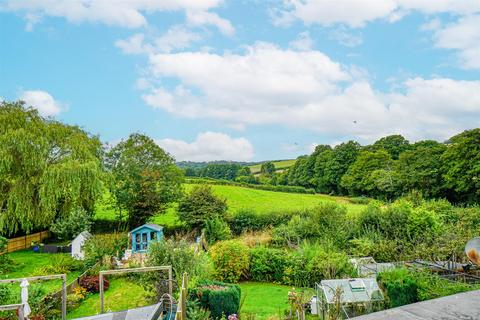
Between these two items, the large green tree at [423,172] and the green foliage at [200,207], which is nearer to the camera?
the green foliage at [200,207]

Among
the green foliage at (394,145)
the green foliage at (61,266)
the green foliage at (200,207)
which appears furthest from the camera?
the green foliage at (394,145)

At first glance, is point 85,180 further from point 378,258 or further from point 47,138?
point 378,258

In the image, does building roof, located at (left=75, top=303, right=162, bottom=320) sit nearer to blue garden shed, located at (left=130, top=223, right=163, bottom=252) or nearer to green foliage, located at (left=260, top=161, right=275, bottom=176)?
blue garden shed, located at (left=130, top=223, right=163, bottom=252)

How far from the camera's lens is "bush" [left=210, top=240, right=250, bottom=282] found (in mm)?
Result: 16719

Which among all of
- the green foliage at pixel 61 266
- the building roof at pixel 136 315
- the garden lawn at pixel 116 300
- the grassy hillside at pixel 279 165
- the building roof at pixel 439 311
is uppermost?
the grassy hillside at pixel 279 165

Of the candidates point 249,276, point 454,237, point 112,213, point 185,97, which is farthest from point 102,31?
point 454,237

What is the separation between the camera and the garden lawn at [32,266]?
51.7 feet

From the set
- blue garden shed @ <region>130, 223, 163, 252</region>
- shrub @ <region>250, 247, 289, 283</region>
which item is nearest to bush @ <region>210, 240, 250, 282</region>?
shrub @ <region>250, 247, 289, 283</region>

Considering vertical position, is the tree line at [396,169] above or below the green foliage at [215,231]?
above

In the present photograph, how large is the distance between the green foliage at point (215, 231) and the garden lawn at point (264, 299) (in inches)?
228

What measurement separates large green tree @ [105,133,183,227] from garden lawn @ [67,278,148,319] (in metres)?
8.51

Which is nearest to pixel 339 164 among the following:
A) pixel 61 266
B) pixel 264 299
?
pixel 264 299

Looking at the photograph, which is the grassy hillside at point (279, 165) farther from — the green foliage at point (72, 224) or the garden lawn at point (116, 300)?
the garden lawn at point (116, 300)

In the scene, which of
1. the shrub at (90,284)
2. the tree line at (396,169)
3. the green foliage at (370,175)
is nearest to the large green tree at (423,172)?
the tree line at (396,169)
